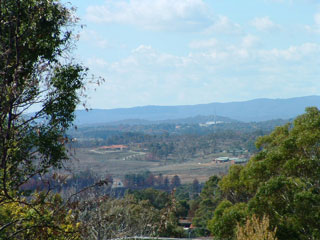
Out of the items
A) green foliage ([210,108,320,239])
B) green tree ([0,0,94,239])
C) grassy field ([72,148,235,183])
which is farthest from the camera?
grassy field ([72,148,235,183])

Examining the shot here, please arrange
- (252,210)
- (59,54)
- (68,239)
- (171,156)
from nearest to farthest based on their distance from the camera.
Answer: (68,239) → (59,54) → (252,210) → (171,156)

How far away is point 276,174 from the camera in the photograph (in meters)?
11.5

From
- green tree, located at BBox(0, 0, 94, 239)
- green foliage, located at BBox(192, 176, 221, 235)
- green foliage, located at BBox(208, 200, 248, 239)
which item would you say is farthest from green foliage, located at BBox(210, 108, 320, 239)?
green foliage, located at BBox(192, 176, 221, 235)

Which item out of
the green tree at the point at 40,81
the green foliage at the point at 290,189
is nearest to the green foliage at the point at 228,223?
the green foliage at the point at 290,189

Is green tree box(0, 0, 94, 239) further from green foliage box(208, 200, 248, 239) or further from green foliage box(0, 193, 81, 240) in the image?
green foliage box(208, 200, 248, 239)

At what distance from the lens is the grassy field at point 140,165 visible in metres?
84.1

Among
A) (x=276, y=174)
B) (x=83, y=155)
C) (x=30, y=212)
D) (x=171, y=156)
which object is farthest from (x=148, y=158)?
(x=30, y=212)

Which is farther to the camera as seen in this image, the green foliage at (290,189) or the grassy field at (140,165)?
the grassy field at (140,165)

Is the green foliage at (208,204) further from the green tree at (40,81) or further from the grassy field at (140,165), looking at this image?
the grassy field at (140,165)

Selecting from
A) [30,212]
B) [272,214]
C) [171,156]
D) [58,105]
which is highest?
[58,105]

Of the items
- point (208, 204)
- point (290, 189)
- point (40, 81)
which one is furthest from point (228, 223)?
point (208, 204)

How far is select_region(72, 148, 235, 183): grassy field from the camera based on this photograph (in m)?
84.1

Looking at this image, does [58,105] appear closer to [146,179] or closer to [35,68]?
[35,68]

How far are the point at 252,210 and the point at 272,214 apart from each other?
48 centimetres
